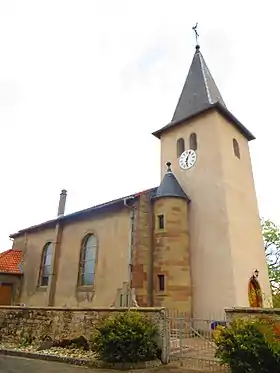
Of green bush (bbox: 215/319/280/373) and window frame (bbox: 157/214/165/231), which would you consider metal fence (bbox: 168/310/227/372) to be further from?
window frame (bbox: 157/214/165/231)

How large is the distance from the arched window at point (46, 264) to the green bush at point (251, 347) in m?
14.9

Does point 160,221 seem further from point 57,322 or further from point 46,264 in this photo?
point 46,264

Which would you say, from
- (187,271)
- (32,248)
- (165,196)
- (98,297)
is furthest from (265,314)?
(32,248)

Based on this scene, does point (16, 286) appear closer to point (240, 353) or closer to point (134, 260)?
point (134, 260)

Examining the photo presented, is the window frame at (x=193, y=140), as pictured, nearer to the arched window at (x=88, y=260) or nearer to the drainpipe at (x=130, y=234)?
the drainpipe at (x=130, y=234)

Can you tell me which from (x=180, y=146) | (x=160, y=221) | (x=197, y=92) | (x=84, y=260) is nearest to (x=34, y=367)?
(x=160, y=221)

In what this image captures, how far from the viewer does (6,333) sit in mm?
11938

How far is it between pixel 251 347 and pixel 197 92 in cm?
1730

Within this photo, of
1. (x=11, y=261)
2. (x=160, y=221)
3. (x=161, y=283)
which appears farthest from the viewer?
(x=11, y=261)

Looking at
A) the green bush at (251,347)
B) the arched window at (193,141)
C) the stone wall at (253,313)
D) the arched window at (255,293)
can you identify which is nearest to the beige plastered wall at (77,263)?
the arched window at (193,141)

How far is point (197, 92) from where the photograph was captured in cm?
2047

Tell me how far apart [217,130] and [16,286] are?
53.5ft

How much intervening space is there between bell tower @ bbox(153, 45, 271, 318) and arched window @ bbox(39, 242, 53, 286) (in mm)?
9135

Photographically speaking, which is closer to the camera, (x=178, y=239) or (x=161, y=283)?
(x=161, y=283)
